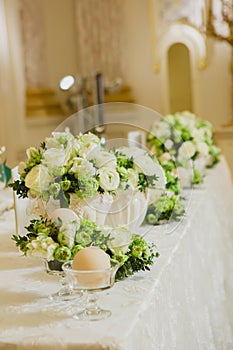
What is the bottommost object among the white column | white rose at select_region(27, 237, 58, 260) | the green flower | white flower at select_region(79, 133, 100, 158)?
white rose at select_region(27, 237, 58, 260)

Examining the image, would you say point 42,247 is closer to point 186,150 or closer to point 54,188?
point 54,188

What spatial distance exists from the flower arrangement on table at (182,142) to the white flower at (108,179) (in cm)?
107

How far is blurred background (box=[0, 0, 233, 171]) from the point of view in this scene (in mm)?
5402

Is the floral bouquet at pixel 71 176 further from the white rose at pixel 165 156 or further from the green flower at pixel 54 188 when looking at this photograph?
the white rose at pixel 165 156

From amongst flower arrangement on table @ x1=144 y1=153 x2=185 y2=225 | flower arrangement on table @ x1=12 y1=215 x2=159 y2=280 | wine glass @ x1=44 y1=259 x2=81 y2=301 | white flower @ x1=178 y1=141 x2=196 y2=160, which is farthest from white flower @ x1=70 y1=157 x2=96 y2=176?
white flower @ x1=178 y1=141 x2=196 y2=160

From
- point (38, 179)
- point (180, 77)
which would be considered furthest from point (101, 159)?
point (180, 77)

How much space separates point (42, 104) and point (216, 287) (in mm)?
3630

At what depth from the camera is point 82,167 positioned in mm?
1672

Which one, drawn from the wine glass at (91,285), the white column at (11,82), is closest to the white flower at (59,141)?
the wine glass at (91,285)

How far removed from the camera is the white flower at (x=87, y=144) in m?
1.71

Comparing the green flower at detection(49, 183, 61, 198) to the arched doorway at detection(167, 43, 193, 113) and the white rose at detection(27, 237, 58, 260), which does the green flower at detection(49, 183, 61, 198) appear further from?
Result: the arched doorway at detection(167, 43, 193, 113)

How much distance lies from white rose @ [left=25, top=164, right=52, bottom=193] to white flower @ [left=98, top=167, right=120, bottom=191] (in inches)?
5.6

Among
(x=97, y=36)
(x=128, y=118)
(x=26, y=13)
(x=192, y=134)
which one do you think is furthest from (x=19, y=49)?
(x=192, y=134)

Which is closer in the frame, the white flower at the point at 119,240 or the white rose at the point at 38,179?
the white flower at the point at 119,240
